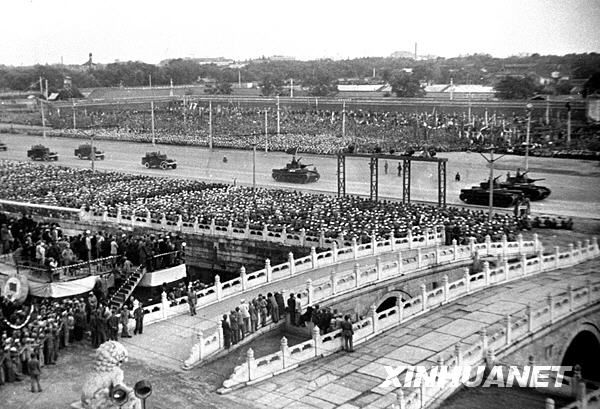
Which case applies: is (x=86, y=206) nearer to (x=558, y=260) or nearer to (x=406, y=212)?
(x=406, y=212)

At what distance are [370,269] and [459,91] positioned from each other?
204 feet

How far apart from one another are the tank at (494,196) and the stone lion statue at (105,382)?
31.2m

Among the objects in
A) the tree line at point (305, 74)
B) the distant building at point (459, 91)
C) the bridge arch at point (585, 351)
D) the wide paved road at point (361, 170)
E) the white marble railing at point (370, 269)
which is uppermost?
the tree line at point (305, 74)

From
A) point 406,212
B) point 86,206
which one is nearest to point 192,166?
point 86,206

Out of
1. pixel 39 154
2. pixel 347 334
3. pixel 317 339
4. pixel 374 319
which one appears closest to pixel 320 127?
pixel 39 154

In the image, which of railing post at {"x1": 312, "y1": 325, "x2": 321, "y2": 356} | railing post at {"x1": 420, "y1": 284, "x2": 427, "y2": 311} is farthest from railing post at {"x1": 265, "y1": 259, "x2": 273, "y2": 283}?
railing post at {"x1": 312, "y1": 325, "x2": 321, "y2": 356}

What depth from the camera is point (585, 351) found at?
20.7 m

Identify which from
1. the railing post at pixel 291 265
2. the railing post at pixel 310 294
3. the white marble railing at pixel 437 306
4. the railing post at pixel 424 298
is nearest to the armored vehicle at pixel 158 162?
the railing post at pixel 291 265

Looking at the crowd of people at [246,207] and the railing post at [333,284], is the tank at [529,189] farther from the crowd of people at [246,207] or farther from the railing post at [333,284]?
the railing post at [333,284]

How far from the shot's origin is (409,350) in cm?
1794

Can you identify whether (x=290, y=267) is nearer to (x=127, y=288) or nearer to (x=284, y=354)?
(x=127, y=288)

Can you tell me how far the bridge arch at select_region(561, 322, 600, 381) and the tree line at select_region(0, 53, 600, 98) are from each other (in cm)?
2946

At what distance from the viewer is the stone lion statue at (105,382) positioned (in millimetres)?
10047

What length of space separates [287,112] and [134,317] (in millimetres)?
73012
